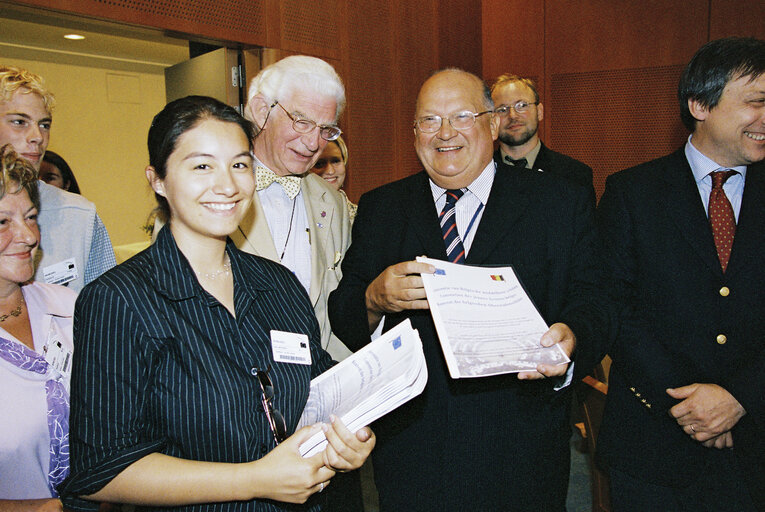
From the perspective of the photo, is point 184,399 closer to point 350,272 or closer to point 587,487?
point 350,272

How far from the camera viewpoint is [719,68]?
2.01 m

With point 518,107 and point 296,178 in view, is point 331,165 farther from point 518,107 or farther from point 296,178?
point 518,107

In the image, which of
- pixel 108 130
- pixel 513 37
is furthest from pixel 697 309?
pixel 108 130

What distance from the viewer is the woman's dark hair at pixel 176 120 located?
1428 mm

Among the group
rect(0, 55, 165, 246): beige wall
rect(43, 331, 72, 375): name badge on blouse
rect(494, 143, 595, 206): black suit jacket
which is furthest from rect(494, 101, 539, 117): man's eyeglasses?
rect(0, 55, 165, 246): beige wall

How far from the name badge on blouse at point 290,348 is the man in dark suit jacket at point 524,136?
10.6 feet

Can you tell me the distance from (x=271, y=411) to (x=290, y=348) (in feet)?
0.63

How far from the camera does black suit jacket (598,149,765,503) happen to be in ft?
6.24

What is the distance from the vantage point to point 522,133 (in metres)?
4.37

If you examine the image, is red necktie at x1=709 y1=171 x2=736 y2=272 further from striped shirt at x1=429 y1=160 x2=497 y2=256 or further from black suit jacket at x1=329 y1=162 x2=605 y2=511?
striped shirt at x1=429 y1=160 x2=497 y2=256

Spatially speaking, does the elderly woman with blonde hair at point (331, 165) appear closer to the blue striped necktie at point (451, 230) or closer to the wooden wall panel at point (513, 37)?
the blue striped necktie at point (451, 230)

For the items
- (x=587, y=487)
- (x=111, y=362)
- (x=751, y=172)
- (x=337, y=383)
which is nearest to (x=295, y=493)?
(x=337, y=383)

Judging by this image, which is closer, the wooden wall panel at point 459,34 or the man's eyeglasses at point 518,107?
the man's eyeglasses at point 518,107

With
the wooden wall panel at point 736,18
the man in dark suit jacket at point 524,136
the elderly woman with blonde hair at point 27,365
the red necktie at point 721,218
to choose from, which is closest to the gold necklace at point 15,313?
the elderly woman with blonde hair at point 27,365
